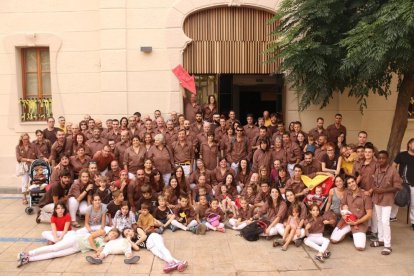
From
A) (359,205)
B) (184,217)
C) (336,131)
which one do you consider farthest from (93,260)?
(336,131)

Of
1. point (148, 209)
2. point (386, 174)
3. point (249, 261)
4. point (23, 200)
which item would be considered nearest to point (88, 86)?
point (23, 200)

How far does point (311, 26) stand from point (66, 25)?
7432 millimetres

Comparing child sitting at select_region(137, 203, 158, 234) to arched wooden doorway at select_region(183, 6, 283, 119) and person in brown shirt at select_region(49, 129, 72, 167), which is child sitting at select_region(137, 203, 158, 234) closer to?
person in brown shirt at select_region(49, 129, 72, 167)

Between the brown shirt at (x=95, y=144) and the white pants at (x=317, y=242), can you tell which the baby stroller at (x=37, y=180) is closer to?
the brown shirt at (x=95, y=144)

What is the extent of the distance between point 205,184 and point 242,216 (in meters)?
1.23

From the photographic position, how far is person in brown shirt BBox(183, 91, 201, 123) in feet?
38.5

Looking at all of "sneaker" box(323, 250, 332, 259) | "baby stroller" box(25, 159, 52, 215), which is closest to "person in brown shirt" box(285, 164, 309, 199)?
"sneaker" box(323, 250, 332, 259)

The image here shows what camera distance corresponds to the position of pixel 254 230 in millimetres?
7707

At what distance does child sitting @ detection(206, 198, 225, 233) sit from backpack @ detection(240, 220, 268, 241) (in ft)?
1.79

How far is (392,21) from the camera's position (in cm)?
736

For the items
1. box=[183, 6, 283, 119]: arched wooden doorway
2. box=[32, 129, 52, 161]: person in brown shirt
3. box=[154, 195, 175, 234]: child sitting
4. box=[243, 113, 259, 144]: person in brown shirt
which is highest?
box=[183, 6, 283, 119]: arched wooden doorway

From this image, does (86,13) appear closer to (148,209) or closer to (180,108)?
(180,108)

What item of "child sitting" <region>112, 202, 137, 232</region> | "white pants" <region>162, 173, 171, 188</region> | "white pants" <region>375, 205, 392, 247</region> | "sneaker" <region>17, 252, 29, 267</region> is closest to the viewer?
"sneaker" <region>17, 252, 29, 267</region>

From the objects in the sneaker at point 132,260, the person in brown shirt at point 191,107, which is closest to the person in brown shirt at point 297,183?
the sneaker at point 132,260
